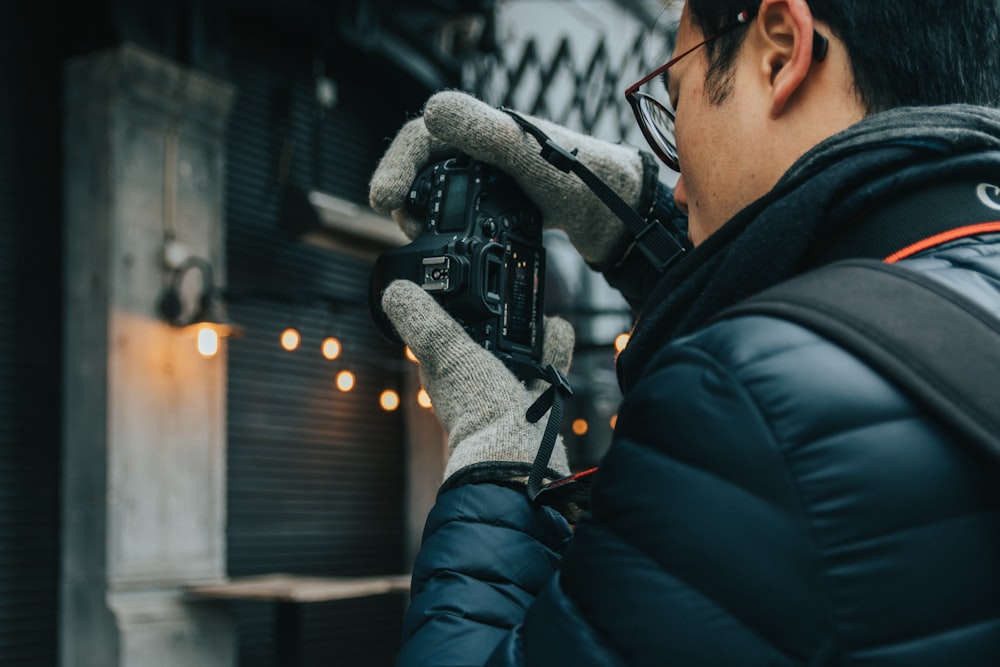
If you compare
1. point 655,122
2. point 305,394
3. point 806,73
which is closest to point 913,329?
point 806,73

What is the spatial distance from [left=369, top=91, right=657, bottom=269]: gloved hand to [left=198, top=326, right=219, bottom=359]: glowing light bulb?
167 inches

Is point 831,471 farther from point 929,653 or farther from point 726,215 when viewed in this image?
point 726,215

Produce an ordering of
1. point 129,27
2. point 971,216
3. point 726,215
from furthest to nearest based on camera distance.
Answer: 1. point 129,27
2. point 726,215
3. point 971,216

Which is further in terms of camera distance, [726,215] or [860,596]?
[726,215]

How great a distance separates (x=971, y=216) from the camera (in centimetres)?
84

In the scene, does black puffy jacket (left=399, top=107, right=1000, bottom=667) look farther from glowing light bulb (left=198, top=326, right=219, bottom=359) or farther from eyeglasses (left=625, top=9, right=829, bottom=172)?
glowing light bulb (left=198, top=326, right=219, bottom=359)

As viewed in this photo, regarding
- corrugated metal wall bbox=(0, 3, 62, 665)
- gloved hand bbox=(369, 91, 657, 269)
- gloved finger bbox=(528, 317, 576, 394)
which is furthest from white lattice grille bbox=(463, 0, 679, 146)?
gloved finger bbox=(528, 317, 576, 394)

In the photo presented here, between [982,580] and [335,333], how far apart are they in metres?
6.68

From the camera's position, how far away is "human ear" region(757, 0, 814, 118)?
965 mm

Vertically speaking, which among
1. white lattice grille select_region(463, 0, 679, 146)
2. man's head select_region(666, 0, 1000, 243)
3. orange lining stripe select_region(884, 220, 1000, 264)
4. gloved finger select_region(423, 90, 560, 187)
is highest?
white lattice grille select_region(463, 0, 679, 146)

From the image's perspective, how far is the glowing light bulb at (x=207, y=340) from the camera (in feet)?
18.6

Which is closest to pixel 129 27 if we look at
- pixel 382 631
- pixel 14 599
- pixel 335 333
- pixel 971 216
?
pixel 335 333

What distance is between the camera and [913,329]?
0.70m

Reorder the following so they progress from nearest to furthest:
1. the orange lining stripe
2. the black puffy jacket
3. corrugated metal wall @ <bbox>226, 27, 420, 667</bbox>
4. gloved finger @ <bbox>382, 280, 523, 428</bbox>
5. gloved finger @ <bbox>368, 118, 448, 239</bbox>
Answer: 1. the black puffy jacket
2. the orange lining stripe
3. gloved finger @ <bbox>382, 280, 523, 428</bbox>
4. gloved finger @ <bbox>368, 118, 448, 239</bbox>
5. corrugated metal wall @ <bbox>226, 27, 420, 667</bbox>
